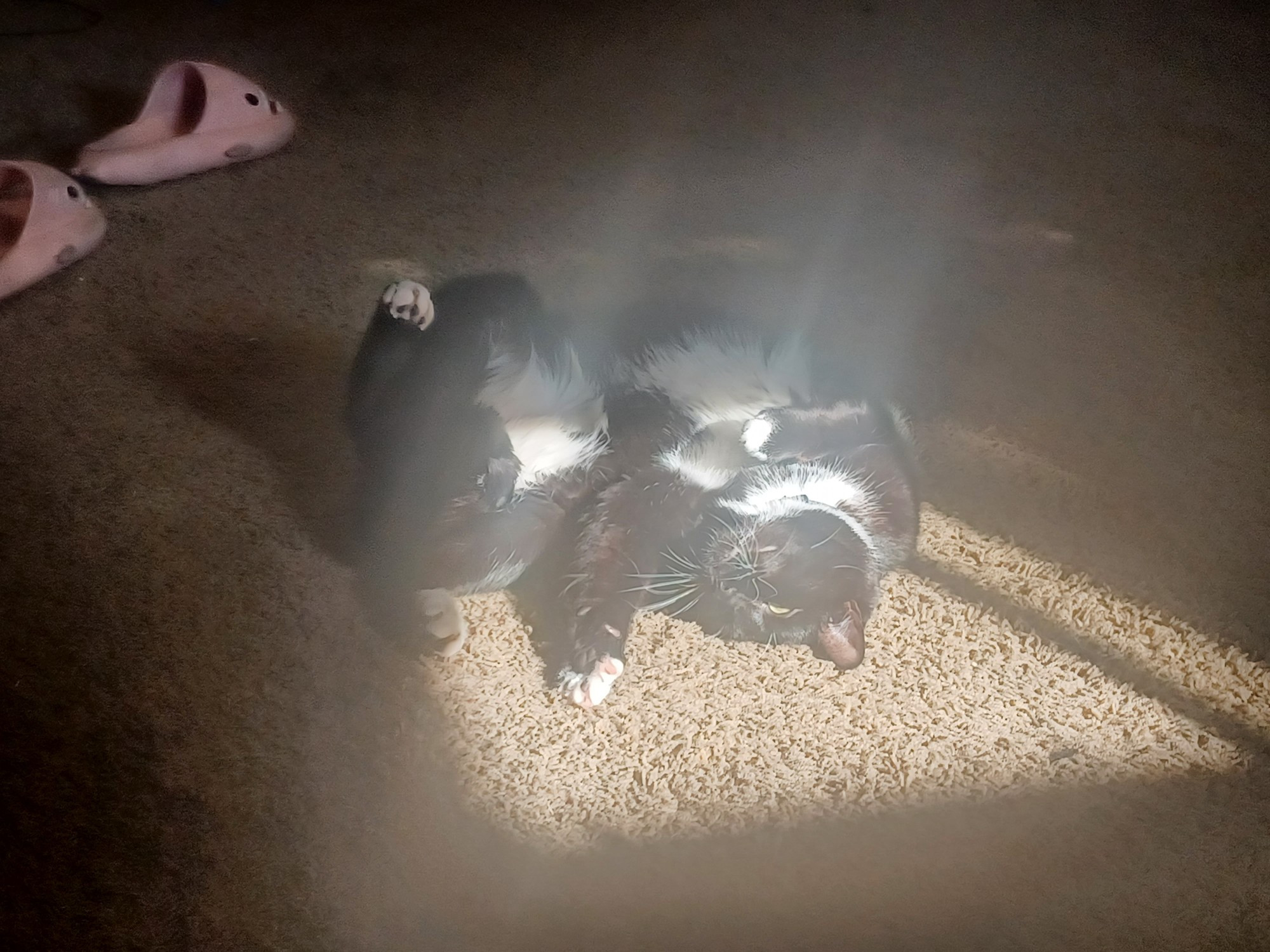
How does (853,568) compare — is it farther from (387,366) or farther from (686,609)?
(387,366)

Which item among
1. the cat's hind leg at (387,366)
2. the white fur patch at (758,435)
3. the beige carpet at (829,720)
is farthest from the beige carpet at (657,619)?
the white fur patch at (758,435)

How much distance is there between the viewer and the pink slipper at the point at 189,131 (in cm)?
134

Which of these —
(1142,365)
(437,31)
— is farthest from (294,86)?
(1142,365)

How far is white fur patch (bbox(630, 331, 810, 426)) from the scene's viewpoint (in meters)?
1.16

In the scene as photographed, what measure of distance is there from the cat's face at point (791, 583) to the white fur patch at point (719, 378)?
216mm

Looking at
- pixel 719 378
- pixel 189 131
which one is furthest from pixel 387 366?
pixel 189 131

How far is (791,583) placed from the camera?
96 centimetres

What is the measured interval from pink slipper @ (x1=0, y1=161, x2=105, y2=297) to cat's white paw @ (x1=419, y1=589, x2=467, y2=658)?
2.80ft

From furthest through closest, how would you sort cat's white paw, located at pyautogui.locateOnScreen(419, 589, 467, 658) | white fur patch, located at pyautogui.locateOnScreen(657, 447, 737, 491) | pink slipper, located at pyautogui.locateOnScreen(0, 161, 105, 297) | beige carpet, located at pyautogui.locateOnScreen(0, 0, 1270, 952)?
pink slipper, located at pyautogui.locateOnScreen(0, 161, 105, 297) → white fur patch, located at pyautogui.locateOnScreen(657, 447, 737, 491) → cat's white paw, located at pyautogui.locateOnScreen(419, 589, 467, 658) → beige carpet, located at pyautogui.locateOnScreen(0, 0, 1270, 952)

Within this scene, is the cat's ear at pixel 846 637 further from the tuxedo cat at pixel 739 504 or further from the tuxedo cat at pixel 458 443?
the tuxedo cat at pixel 458 443

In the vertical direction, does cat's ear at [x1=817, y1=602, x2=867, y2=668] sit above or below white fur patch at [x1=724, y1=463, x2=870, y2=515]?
below

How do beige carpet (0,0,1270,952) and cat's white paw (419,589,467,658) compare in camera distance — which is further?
cat's white paw (419,589,467,658)

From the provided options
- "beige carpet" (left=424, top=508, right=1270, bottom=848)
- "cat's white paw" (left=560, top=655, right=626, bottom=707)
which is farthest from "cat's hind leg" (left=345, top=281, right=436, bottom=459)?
"cat's white paw" (left=560, top=655, right=626, bottom=707)

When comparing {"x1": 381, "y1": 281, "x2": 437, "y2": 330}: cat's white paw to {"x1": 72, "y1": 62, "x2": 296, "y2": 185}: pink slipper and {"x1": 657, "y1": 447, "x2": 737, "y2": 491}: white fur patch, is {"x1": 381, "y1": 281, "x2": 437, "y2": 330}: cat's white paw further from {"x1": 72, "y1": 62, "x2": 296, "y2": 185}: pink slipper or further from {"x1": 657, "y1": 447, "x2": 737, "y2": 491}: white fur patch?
{"x1": 72, "y1": 62, "x2": 296, "y2": 185}: pink slipper
